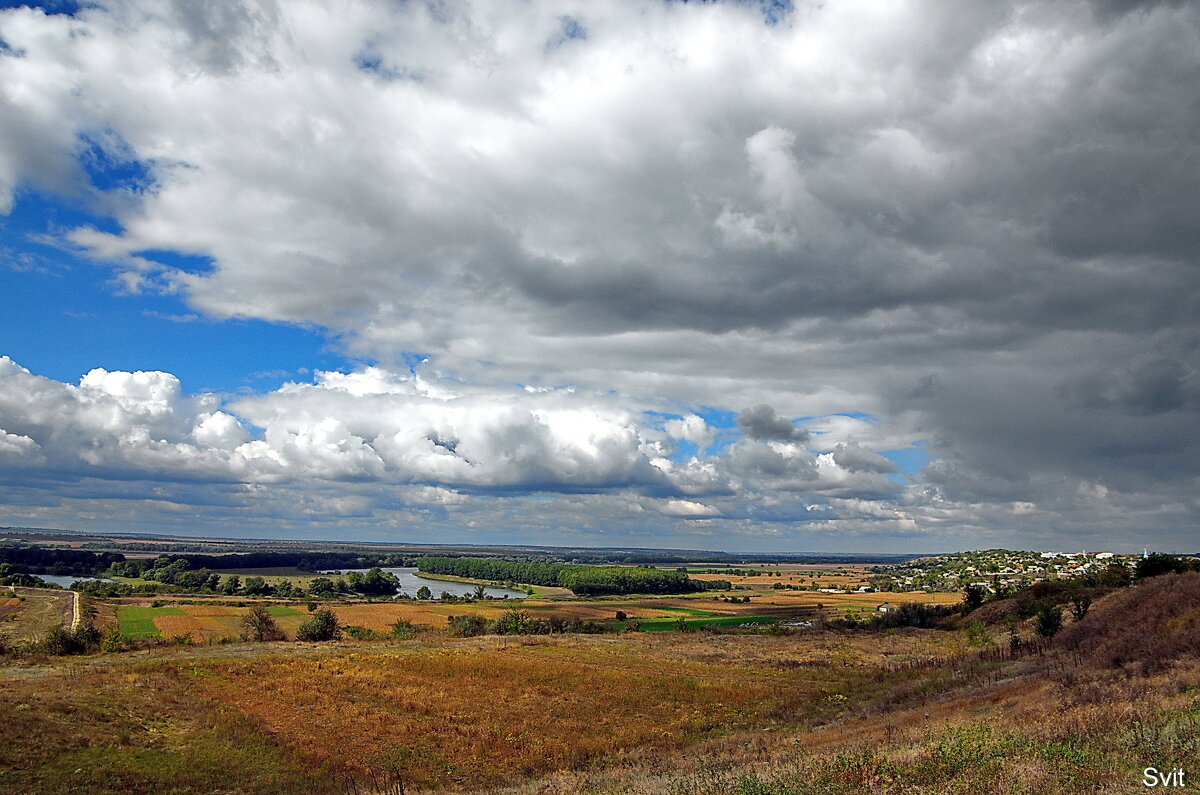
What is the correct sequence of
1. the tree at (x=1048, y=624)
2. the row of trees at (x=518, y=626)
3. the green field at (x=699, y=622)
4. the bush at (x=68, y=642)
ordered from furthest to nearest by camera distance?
1. the green field at (x=699, y=622)
2. the row of trees at (x=518, y=626)
3. the bush at (x=68, y=642)
4. the tree at (x=1048, y=624)

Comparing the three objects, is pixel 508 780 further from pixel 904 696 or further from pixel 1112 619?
pixel 1112 619

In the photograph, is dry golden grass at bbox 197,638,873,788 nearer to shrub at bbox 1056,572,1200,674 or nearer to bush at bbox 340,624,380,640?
shrub at bbox 1056,572,1200,674

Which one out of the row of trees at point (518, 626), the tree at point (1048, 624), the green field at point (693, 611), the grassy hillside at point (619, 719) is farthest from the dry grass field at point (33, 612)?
the green field at point (693, 611)

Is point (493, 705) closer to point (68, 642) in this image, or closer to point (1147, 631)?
point (1147, 631)

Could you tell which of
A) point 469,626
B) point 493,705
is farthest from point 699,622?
point 493,705

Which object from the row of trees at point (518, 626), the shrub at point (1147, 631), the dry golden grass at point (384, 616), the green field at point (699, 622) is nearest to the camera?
the shrub at point (1147, 631)

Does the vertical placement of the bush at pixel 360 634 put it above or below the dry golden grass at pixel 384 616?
above

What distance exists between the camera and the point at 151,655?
58969mm

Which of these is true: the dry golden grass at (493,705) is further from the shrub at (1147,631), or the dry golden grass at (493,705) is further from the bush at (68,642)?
the bush at (68,642)

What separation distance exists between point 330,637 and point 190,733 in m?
48.7

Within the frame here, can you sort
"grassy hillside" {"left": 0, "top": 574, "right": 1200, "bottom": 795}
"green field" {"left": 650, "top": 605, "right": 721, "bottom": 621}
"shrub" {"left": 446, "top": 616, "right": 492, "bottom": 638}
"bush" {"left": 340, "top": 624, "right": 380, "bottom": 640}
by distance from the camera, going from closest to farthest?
"grassy hillside" {"left": 0, "top": 574, "right": 1200, "bottom": 795} < "bush" {"left": 340, "top": 624, "right": 380, "bottom": 640} < "shrub" {"left": 446, "top": 616, "right": 492, "bottom": 638} < "green field" {"left": 650, "top": 605, "right": 721, "bottom": 621}

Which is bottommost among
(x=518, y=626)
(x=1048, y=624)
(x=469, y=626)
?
(x=518, y=626)

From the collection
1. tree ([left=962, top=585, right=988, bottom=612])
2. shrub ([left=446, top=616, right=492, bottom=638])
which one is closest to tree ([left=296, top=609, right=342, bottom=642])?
shrub ([left=446, top=616, right=492, bottom=638])

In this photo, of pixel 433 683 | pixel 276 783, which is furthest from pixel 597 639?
pixel 276 783
